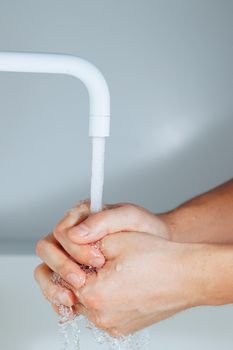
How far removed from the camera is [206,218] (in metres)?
1.09

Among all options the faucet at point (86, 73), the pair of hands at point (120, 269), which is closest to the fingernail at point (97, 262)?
the pair of hands at point (120, 269)

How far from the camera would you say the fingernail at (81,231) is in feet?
2.87

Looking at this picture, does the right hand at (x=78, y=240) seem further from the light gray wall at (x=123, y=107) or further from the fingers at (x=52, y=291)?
the light gray wall at (x=123, y=107)

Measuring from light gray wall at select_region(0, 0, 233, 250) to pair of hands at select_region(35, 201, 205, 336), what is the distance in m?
0.73

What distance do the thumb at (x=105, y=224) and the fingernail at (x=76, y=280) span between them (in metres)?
0.05

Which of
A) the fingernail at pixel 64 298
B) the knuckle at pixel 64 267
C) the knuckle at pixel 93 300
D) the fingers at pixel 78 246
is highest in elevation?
the fingers at pixel 78 246

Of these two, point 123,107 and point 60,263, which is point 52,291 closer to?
point 60,263

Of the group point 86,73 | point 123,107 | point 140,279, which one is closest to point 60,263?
point 140,279

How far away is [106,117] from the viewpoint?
800mm

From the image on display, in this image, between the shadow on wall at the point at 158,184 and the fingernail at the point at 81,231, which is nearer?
the fingernail at the point at 81,231

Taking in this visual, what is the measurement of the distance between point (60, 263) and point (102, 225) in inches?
3.2

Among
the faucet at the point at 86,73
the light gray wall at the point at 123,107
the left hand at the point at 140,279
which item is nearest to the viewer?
the faucet at the point at 86,73

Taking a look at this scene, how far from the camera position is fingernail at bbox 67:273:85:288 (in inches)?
34.8

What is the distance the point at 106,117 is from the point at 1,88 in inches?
33.2
